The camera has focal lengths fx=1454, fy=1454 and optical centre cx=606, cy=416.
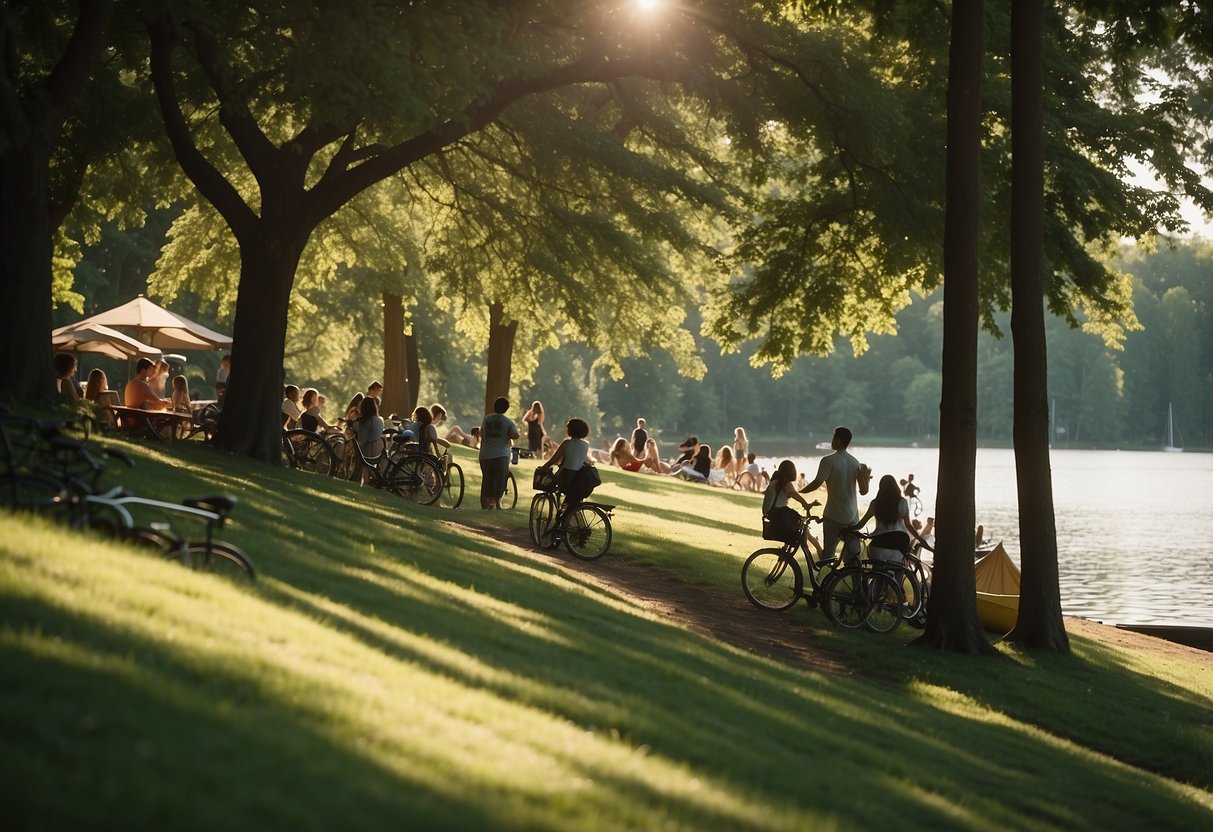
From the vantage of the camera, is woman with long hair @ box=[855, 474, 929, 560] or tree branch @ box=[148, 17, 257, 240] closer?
woman with long hair @ box=[855, 474, 929, 560]

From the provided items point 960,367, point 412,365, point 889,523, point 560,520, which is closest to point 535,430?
point 412,365

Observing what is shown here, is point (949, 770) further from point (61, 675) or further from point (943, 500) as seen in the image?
point (943, 500)

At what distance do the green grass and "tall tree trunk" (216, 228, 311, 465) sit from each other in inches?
210

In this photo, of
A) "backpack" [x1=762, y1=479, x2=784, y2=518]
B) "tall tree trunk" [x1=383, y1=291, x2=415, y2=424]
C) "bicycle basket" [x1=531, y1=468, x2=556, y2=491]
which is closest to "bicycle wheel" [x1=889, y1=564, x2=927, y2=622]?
"backpack" [x1=762, y1=479, x2=784, y2=518]

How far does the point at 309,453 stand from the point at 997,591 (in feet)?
34.0

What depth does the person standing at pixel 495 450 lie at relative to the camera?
20.6 metres

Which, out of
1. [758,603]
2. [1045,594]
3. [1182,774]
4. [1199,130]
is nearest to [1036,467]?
[1045,594]

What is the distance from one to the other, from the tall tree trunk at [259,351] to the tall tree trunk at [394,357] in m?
14.7

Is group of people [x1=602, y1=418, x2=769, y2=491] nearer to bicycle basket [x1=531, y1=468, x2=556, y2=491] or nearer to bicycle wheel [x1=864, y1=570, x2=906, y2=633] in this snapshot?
bicycle basket [x1=531, y1=468, x2=556, y2=491]

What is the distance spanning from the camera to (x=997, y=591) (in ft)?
59.9

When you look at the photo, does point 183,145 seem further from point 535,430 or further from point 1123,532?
point 1123,532

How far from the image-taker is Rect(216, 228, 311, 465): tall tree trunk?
64.6 ft

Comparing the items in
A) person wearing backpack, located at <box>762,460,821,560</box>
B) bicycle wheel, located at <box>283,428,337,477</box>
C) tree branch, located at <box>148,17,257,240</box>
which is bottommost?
person wearing backpack, located at <box>762,460,821,560</box>

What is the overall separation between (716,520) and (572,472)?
422 inches
